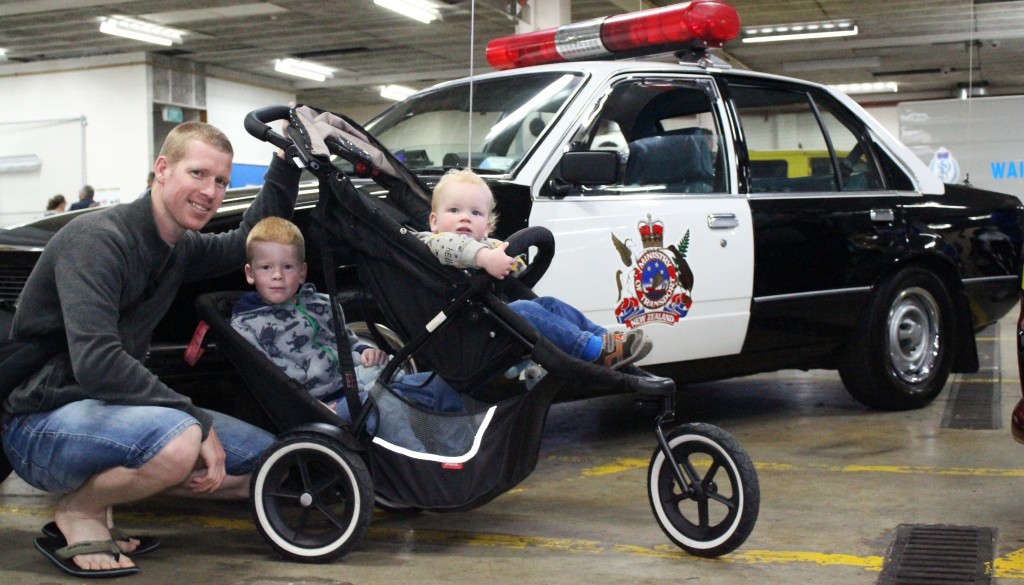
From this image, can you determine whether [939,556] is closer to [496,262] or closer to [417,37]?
[496,262]

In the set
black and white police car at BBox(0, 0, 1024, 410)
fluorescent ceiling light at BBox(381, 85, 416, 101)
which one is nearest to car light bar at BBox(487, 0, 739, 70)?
black and white police car at BBox(0, 0, 1024, 410)

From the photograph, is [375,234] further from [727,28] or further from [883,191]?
[883,191]

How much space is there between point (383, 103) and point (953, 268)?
84.8ft

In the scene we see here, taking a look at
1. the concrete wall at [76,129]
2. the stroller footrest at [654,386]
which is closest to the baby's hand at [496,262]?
the stroller footrest at [654,386]

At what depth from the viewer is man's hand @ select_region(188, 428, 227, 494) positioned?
11.0ft

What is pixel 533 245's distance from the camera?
353cm

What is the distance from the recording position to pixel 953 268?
6160mm

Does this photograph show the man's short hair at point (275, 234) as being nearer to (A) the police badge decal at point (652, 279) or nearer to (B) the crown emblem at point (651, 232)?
(A) the police badge decal at point (652, 279)

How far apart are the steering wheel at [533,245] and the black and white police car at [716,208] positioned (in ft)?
2.62

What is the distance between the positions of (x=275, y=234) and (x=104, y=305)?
2.04ft

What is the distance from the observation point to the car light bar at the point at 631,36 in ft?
17.7

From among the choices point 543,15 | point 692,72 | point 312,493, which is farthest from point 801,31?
point 312,493

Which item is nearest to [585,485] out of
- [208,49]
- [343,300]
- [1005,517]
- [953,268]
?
[343,300]

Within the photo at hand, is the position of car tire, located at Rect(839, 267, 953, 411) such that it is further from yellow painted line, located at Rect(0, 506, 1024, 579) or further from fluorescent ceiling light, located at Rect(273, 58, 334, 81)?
fluorescent ceiling light, located at Rect(273, 58, 334, 81)
